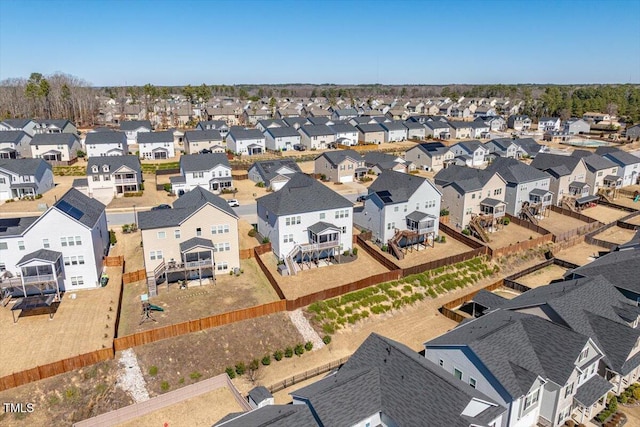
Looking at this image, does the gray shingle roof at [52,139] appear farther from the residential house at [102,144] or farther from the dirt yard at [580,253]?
the dirt yard at [580,253]

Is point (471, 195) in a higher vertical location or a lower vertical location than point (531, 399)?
higher

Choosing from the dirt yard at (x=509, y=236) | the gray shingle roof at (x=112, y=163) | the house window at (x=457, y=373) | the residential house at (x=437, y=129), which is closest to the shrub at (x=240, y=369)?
the house window at (x=457, y=373)

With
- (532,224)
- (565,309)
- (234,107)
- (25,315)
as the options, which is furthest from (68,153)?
(565,309)

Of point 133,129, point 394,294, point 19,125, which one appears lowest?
point 394,294

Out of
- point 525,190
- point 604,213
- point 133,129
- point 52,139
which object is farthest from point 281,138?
point 604,213

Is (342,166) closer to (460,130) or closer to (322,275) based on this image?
(322,275)

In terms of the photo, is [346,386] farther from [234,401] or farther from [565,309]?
[565,309]

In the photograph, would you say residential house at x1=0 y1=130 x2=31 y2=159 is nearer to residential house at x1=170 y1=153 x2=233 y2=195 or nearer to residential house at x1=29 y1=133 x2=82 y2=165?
residential house at x1=29 y1=133 x2=82 y2=165

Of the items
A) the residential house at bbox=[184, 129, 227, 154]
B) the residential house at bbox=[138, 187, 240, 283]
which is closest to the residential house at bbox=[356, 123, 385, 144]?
the residential house at bbox=[184, 129, 227, 154]
